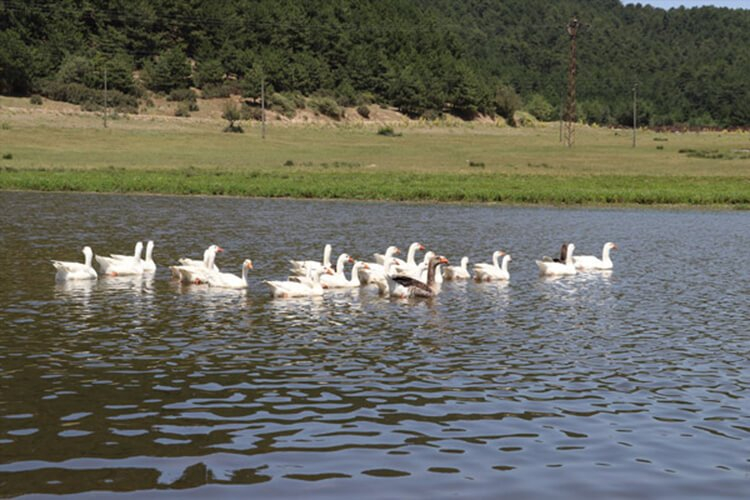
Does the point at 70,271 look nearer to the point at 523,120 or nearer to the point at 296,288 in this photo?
the point at 296,288

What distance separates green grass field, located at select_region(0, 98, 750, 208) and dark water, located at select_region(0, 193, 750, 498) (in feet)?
86.9

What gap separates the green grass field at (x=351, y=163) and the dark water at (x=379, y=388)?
26482mm

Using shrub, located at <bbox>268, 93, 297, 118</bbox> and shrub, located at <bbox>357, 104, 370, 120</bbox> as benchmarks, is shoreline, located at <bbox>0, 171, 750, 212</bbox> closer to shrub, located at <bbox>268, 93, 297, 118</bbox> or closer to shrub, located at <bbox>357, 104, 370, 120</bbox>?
shrub, located at <bbox>268, 93, 297, 118</bbox>

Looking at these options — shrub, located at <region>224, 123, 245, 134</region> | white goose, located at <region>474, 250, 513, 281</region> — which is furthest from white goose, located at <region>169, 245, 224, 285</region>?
shrub, located at <region>224, 123, 245, 134</region>

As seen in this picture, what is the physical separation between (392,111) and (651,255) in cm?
11539

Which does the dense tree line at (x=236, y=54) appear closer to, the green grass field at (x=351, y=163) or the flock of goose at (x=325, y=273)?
the green grass field at (x=351, y=163)

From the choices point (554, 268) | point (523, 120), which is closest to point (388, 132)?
point (523, 120)

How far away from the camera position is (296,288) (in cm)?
2239

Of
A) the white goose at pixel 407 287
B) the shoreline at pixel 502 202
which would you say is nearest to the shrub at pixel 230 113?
the shoreline at pixel 502 202

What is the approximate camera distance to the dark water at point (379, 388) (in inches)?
425

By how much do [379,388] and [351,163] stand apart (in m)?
63.6

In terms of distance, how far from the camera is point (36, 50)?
126 m

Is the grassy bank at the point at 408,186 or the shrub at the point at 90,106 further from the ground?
the shrub at the point at 90,106

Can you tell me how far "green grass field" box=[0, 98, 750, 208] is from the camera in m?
54.9
